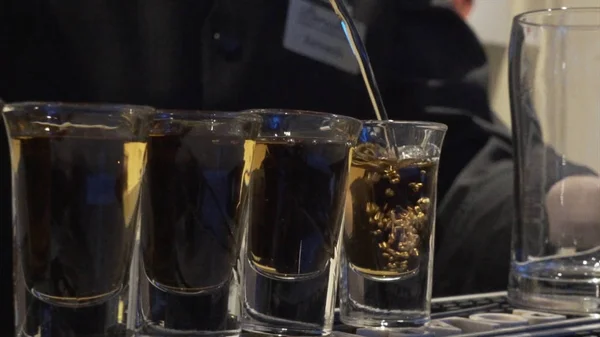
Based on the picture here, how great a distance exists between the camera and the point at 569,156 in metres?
0.70

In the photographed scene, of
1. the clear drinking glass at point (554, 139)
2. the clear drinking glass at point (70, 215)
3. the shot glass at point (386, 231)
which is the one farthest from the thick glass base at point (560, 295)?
the clear drinking glass at point (70, 215)

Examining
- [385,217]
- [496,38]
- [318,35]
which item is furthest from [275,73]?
[496,38]

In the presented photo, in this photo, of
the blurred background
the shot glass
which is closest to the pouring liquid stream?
the shot glass

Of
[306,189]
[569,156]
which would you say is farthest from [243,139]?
[569,156]

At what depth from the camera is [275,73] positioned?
740mm

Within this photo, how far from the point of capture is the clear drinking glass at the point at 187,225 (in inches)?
17.9

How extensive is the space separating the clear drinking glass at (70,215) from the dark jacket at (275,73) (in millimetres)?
199

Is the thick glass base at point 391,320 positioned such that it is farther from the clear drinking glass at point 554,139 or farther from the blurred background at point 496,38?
the blurred background at point 496,38

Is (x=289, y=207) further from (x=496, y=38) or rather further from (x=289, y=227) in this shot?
(x=496, y=38)

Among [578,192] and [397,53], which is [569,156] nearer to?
[578,192]

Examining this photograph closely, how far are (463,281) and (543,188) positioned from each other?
0.18 meters

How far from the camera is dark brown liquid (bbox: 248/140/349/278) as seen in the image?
50 cm

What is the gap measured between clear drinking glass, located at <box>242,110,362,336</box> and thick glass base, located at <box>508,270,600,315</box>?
0.72ft

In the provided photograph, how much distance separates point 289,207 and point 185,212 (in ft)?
0.24
